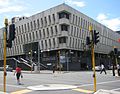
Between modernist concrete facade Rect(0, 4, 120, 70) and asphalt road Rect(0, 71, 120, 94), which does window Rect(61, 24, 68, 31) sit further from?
asphalt road Rect(0, 71, 120, 94)

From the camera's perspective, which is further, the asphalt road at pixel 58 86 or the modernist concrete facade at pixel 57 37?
the modernist concrete facade at pixel 57 37

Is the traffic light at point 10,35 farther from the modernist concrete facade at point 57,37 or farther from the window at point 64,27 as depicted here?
the window at point 64,27

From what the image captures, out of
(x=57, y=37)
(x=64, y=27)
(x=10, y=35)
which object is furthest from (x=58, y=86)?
(x=64, y=27)

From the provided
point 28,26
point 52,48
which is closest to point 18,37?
point 28,26

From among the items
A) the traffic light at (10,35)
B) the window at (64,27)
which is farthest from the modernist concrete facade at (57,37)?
the traffic light at (10,35)

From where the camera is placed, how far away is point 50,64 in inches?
2635

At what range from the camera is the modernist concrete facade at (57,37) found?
6881cm

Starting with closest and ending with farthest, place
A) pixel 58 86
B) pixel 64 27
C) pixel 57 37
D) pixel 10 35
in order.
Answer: pixel 10 35 < pixel 58 86 < pixel 57 37 < pixel 64 27

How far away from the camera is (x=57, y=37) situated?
70688mm

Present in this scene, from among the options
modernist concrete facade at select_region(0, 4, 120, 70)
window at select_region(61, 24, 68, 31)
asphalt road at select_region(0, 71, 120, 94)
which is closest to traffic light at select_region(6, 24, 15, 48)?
asphalt road at select_region(0, 71, 120, 94)

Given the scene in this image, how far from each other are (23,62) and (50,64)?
10.1 meters

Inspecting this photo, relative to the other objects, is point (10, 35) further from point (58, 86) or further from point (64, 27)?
point (64, 27)

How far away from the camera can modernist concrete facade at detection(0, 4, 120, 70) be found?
6881 cm

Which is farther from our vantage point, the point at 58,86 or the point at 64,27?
the point at 64,27
